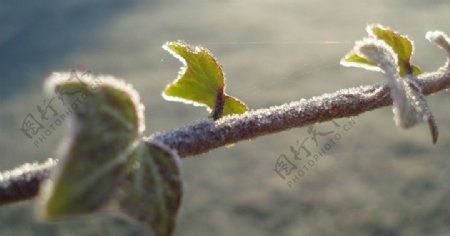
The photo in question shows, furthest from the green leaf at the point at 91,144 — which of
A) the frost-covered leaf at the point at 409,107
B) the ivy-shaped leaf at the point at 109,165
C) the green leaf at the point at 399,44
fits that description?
the green leaf at the point at 399,44

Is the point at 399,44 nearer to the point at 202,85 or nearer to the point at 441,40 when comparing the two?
the point at 441,40

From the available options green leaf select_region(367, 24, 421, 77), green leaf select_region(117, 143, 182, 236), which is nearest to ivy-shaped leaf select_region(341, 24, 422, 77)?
green leaf select_region(367, 24, 421, 77)

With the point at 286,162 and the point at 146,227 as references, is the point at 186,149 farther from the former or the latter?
the point at 286,162

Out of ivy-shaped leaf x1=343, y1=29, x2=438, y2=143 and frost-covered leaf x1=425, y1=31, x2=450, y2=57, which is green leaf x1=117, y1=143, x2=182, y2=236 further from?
frost-covered leaf x1=425, y1=31, x2=450, y2=57

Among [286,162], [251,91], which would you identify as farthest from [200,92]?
[251,91]

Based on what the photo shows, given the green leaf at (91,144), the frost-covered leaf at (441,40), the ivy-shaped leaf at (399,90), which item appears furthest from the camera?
the frost-covered leaf at (441,40)

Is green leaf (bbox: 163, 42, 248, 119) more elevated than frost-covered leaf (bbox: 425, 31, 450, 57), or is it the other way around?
frost-covered leaf (bbox: 425, 31, 450, 57)

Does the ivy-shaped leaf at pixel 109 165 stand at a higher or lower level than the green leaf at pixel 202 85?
higher

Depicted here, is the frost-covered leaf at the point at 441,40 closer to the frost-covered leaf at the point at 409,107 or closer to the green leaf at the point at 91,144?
the frost-covered leaf at the point at 409,107
